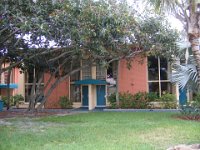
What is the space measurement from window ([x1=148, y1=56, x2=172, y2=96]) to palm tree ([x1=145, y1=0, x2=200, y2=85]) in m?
17.1

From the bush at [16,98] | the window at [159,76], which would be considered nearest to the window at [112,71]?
the window at [159,76]

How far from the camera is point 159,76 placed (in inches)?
1040

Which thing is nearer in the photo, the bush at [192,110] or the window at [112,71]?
the bush at [192,110]

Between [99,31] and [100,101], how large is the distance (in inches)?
532

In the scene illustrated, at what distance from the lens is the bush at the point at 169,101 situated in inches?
976

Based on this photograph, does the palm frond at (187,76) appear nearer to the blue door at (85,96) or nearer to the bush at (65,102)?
the blue door at (85,96)

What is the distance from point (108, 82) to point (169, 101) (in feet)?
16.7

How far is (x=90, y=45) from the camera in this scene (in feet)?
54.6

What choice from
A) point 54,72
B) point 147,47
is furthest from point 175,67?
point 54,72

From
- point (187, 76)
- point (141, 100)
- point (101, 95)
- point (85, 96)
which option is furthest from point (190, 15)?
point (85, 96)

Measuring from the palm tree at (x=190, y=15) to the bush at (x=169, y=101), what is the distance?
16.0 meters

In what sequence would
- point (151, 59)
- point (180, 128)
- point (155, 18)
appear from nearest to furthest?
point (180, 128) → point (155, 18) → point (151, 59)

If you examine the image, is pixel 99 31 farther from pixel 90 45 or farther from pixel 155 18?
pixel 155 18

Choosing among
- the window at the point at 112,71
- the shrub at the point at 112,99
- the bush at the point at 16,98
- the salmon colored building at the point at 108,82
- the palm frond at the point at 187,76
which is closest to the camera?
the palm frond at the point at 187,76
